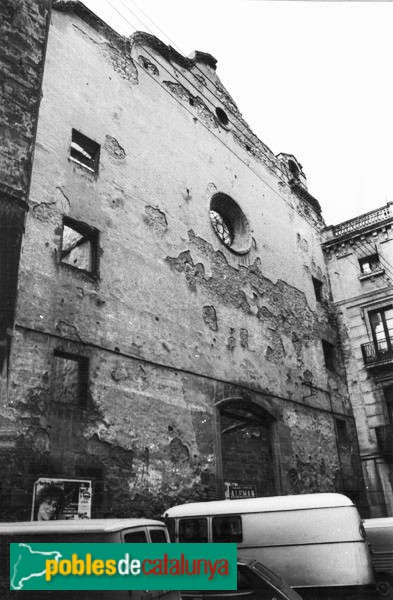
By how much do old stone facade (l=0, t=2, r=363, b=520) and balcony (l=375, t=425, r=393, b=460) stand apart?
779mm

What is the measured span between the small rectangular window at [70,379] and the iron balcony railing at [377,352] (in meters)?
10.8

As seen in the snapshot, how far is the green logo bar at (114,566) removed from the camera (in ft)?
14.3

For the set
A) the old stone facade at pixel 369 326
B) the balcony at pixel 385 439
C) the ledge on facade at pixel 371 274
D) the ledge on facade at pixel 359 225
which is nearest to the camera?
the balcony at pixel 385 439

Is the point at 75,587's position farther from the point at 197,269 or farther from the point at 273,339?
the point at 273,339

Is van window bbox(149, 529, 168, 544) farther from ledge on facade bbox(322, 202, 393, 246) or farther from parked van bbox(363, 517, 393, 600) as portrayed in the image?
ledge on facade bbox(322, 202, 393, 246)

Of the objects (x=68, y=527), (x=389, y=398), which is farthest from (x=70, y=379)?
(x=389, y=398)

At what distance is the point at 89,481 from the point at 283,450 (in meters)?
6.02

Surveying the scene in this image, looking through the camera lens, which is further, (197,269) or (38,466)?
(197,269)

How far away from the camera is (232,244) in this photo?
1419 centimetres

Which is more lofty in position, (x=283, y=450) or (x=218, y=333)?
(x=218, y=333)

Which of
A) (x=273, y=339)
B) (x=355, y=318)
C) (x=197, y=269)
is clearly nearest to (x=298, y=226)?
(x=355, y=318)

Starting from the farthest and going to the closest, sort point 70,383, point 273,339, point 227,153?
point 227,153
point 273,339
point 70,383

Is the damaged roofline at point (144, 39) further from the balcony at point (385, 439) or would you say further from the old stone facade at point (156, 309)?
the balcony at point (385, 439)

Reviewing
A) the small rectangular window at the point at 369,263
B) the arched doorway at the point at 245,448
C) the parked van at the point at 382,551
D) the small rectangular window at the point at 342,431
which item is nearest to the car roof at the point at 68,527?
the parked van at the point at 382,551
